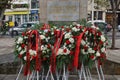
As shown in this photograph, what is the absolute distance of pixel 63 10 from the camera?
10.9 meters

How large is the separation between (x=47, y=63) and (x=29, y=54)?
0.47m

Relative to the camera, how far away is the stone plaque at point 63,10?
10875 millimetres

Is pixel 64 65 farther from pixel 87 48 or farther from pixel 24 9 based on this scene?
pixel 24 9

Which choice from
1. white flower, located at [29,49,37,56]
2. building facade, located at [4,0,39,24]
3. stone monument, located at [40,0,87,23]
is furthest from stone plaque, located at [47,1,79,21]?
building facade, located at [4,0,39,24]

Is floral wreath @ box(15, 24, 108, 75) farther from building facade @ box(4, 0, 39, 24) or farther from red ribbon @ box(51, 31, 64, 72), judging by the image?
building facade @ box(4, 0, 39, 24)

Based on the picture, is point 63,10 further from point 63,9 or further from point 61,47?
point 61,47

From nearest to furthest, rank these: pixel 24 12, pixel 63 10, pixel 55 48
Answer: pixel 55 48, pixel 63 10, pixel 24 12

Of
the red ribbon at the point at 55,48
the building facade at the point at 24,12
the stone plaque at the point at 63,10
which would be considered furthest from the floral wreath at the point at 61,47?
the building facade at the point at 24,12

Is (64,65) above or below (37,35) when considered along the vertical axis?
below

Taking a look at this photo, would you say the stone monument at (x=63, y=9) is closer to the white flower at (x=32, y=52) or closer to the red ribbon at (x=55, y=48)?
the red ribbon at (x=55, y=48)

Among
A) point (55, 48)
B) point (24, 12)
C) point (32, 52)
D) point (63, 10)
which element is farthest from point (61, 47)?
point (24, 12)

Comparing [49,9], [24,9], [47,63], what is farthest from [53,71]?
[24,9]

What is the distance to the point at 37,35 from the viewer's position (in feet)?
21.8

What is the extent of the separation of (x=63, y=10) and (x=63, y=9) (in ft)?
0.10
